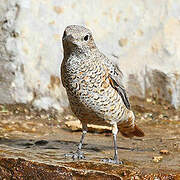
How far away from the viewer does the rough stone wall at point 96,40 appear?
8438 mm

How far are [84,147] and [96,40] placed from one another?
3.12 m

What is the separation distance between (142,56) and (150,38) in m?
0.37

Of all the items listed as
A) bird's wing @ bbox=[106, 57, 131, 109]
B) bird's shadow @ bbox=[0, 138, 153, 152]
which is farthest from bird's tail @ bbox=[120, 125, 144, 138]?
bird's wing @ bbox=[106, 57, 131, 109]

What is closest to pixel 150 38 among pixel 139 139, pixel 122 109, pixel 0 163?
pixel 139 139

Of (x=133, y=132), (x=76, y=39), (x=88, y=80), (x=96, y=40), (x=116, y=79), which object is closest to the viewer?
(x=76, y=39)

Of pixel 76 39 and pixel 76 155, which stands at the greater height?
pixel 76 39

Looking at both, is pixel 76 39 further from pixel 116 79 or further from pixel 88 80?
pixel 116 79

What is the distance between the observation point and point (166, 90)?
8.65m

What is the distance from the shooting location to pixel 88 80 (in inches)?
202

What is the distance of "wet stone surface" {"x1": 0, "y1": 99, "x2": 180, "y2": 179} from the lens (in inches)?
178

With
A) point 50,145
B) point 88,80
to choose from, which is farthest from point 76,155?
point 50,145

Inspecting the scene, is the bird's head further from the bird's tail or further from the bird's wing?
the bird's tail

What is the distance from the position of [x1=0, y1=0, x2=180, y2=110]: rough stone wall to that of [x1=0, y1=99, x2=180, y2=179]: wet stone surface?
340mm

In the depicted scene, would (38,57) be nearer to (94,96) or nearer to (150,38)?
(150,38)
